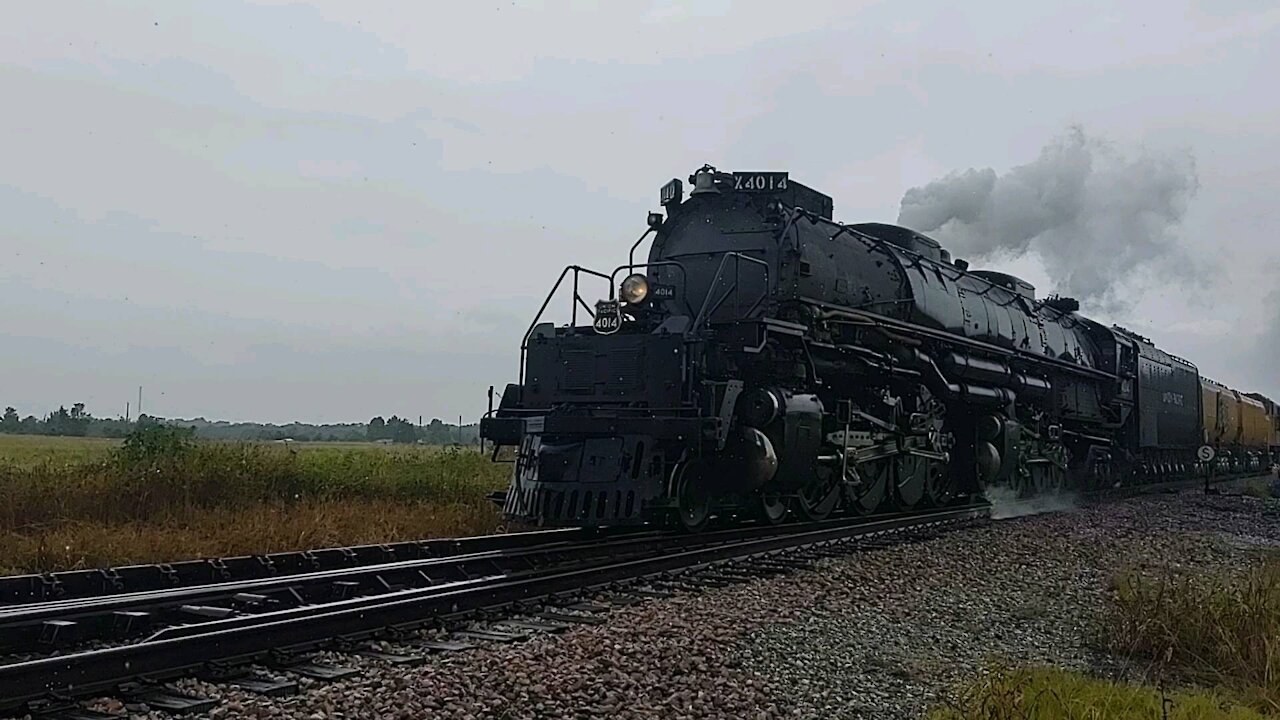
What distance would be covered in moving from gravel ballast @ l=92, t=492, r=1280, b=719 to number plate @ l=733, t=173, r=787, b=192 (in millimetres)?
4353

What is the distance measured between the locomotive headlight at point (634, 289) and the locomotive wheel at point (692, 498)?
6.61 feet

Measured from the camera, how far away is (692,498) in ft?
34.0

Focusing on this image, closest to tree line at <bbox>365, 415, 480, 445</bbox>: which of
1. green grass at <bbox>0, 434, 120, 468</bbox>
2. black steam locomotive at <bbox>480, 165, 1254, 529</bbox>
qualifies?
green grass at <bbox>0, 434, 120, 468</bbox>

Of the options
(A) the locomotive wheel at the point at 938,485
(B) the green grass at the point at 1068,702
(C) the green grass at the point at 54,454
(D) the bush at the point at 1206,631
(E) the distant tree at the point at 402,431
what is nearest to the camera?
(B) the green grass at the point at 1068,702

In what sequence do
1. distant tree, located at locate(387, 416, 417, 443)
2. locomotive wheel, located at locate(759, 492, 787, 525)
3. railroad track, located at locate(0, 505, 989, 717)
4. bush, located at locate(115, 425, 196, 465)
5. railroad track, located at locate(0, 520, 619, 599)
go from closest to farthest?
railroad track, located at locate(0, 505, 989, 717)
railroad track, located at locate(0, 520, 619, 599)
locomotive wheel, located at locate(759, 492, 787, 525)
bush, located at locate(115, 425, 196, 465)
distant tree, located at locate(387, 416, 417, 443)

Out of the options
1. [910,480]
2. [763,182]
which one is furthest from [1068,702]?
[910,480]

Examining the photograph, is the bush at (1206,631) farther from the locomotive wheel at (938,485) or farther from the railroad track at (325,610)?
the locomotive wheel at (938,485)

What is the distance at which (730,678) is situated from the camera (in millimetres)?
5148

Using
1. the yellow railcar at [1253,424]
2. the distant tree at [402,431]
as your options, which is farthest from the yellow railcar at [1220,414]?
the distant tree at [402,431]

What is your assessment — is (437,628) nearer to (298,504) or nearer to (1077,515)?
(298,504)

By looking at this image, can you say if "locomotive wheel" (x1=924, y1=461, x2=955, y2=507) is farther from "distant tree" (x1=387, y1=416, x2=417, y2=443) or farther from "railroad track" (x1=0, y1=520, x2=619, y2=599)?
"distant tree" (x1=387, y1=416, x2=417, y2=443)

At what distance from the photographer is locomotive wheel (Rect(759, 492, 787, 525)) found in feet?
37.4

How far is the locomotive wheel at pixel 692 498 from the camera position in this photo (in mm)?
9992

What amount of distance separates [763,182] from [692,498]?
154 inches
